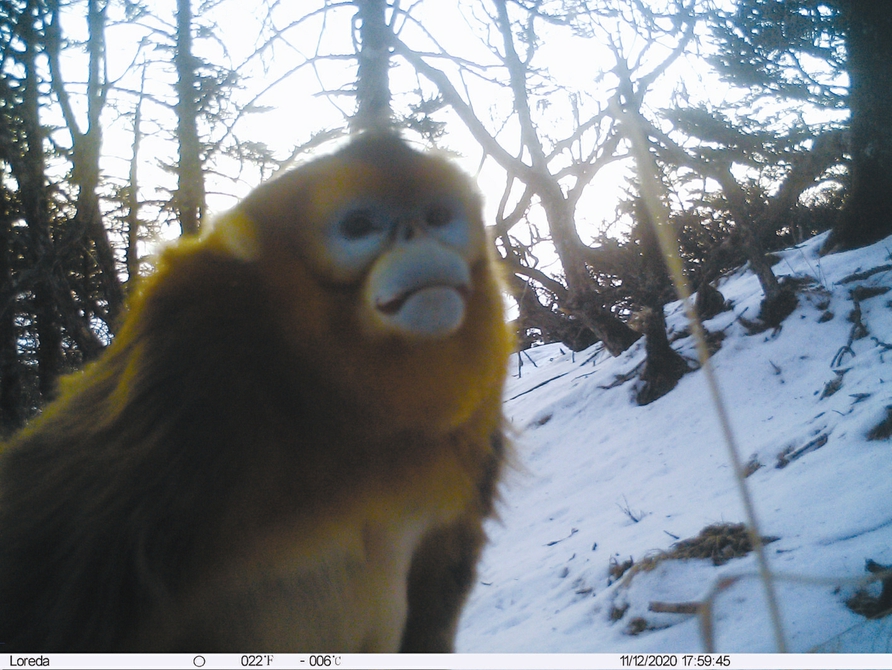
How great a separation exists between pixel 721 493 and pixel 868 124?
2324 mm

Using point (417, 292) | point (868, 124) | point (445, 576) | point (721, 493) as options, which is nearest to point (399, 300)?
point (417, 292)

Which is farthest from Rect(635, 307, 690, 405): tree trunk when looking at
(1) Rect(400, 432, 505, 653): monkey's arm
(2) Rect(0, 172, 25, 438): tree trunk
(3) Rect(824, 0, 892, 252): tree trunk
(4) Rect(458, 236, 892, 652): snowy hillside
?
(2) Rect(0, 172, 25, 438): tree trunk

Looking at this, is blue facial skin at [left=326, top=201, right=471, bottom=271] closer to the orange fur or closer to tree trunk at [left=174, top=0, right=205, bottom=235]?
the orange fur

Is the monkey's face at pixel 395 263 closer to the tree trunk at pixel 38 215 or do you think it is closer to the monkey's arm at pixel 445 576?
the monkey's arm at pixel 445 576

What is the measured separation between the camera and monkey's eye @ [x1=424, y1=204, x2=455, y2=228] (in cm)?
113

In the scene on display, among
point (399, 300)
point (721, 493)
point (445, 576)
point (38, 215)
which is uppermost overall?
point (38, 215)

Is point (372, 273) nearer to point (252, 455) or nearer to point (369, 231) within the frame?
point (369, 231)

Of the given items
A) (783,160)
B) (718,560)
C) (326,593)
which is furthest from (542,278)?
(326,593)

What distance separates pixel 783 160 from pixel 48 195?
3920 millimetres

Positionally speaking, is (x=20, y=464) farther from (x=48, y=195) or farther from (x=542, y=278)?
(x=542, y=278)

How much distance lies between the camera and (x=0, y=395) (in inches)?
102

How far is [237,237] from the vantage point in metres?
1.11

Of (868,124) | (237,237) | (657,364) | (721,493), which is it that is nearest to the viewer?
(237,237)

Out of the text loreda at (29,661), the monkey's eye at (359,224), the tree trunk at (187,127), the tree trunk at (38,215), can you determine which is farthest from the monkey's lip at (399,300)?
the tree trunk at (38,215)
